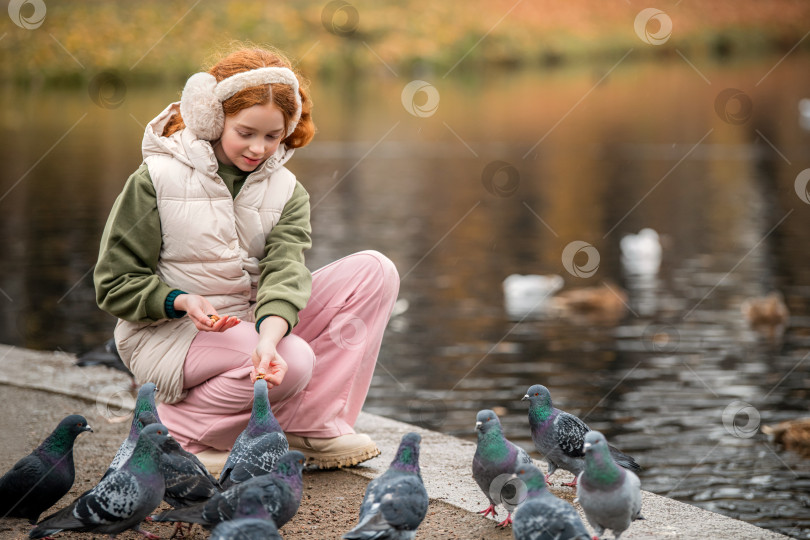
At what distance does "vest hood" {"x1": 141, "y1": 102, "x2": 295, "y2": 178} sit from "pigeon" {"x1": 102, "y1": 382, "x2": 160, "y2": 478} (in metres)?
0.83

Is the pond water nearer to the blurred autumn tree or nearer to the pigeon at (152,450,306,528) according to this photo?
the pigeon at (152,450,306,528)

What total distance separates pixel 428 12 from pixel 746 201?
1079 inches

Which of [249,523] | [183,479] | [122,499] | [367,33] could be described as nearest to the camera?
[249,523]

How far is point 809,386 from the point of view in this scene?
733 centimetres

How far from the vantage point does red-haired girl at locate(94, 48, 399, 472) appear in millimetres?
3928

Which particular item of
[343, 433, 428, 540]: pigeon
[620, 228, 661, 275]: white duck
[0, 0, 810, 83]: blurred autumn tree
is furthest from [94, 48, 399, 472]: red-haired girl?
[0, 0, 810, 83]: blurred autumn tree

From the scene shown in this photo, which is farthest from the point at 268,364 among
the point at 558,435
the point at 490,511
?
the point at 558,435

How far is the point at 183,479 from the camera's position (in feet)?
11.8

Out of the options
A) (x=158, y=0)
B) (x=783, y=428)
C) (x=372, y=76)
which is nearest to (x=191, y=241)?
(x=783, y=428)

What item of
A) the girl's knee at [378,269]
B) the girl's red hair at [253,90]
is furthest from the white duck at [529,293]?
the girl's red hair at [253,90]

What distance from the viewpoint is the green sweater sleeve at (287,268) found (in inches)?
156

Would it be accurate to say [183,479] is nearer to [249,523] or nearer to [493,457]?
[249,523]

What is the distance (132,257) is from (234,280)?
0.40 m

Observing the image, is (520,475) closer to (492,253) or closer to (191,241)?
(191,241)
